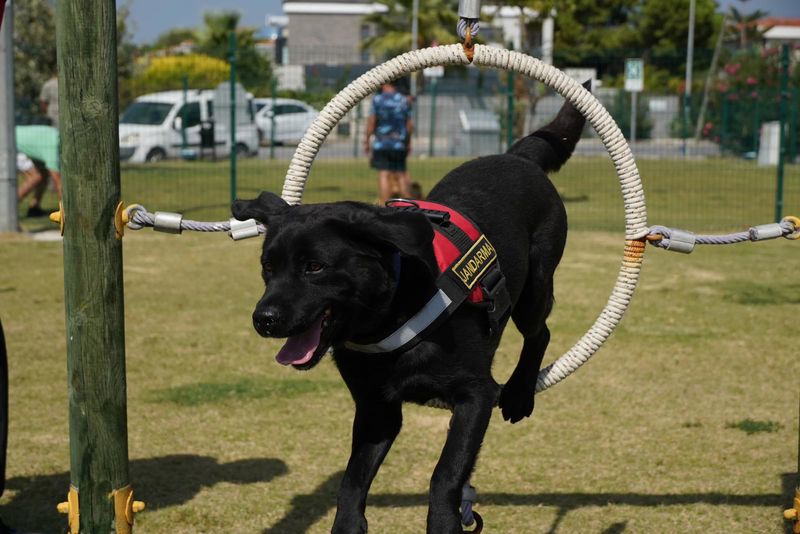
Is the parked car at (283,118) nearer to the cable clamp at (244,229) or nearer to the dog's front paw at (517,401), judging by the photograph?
the dog's front paw at (517,401)

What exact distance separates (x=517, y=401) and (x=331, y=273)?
168cm

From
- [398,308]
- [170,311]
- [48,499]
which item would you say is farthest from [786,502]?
[170,311]

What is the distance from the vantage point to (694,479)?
5301mm

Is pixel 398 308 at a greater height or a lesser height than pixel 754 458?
greater

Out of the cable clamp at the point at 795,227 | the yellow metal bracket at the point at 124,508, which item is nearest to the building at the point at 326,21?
the cable clamp at the point at 795,227

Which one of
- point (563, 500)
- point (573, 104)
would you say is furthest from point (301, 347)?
point (563, 500)

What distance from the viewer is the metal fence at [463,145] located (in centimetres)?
1911

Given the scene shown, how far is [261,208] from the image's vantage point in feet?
12.0

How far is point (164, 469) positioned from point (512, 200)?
237 centimetres

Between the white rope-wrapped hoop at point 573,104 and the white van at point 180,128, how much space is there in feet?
67.1

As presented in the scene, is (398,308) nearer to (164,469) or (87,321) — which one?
(87,321)

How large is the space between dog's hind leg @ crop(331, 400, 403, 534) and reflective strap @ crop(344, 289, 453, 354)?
0.37 m

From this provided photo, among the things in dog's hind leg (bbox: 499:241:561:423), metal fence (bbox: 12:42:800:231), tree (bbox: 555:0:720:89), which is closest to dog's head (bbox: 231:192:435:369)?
dog's hind leg (bbox: 499:241:561:423)

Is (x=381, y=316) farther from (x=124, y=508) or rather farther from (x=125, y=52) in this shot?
(x=125, y=52)
